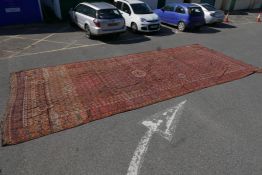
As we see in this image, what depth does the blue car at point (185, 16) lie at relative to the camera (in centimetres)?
1416

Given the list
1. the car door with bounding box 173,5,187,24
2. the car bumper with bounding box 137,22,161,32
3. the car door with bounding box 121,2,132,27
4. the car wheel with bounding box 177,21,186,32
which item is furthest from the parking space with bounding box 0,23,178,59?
the car door with bounding box 173,5,187,24

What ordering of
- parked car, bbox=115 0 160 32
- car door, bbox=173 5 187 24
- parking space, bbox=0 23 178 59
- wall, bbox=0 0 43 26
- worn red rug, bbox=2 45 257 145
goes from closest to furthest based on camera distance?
Answer: worn red rug, bbox=2 45 257 145 < parking space, bbox=0 23 178 59 < parked car, bbox=115 0 160 32 < wall, bbox=0 0 43 26 < car door, bbox=173 5 187 24

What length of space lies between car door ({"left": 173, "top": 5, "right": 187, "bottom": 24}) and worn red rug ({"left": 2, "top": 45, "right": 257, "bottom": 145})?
4.82m

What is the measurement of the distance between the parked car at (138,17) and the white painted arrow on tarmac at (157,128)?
7.74 metres

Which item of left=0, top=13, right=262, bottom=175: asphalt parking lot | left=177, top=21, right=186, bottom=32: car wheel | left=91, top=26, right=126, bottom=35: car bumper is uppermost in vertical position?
left=91, top=26, right=126, bottom=35: car bumper

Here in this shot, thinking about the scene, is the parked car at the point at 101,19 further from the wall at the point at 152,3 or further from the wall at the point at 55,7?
the wall at the point at 152,3

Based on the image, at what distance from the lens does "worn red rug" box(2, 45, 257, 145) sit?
5590 mm

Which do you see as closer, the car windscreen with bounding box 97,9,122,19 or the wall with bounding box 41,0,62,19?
the car windscreen with bounding box 97,9,122,19

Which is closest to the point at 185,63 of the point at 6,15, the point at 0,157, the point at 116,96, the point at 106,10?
the point at 116,96

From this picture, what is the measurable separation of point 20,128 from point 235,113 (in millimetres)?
6222

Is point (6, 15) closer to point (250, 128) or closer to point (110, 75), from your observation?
point (110, 75)

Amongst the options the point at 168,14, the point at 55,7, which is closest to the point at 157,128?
the point at 168,14

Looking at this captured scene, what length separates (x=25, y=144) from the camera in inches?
190

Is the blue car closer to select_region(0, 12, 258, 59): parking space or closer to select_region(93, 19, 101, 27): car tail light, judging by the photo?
select_region(0, 12, 258, 59): parking space
